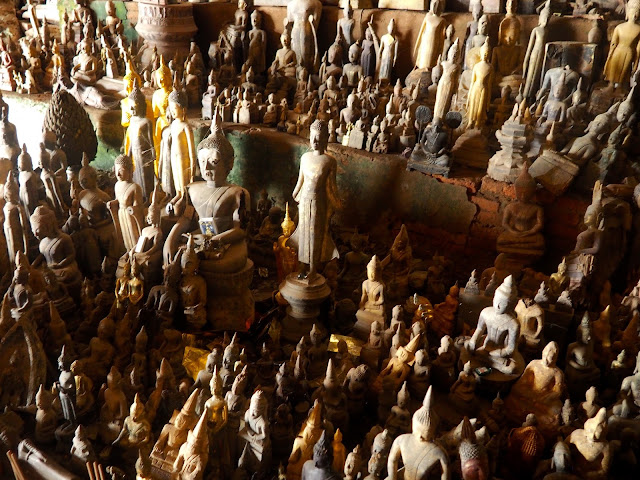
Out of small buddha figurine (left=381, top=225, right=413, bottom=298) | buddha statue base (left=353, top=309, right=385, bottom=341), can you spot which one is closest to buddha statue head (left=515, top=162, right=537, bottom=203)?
small buddha figurine (left=381, top=225, right=413, bottom=298)

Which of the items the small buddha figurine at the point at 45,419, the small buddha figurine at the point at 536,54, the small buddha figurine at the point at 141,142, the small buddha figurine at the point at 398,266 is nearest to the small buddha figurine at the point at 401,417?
the small buddha figurine at the point at 45,419

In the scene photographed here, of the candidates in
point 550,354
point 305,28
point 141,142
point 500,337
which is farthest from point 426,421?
point 305,28

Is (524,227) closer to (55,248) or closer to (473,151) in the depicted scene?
(473,151)

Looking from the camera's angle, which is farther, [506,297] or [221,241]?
[221,241]

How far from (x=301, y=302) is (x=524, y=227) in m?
2.30

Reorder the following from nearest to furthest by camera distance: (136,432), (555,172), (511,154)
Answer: (136,432)
(555,172)
(511,154)

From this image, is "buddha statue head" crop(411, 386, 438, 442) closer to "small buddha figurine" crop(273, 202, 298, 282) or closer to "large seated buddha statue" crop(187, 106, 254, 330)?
"large seated buddha statue" crop(187, 106, 254, 330)

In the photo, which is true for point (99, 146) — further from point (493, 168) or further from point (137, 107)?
point (493, 168)

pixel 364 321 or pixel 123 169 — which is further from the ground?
pixel 123 169

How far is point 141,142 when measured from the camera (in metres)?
6.52

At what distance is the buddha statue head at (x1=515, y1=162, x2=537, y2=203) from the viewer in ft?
19.2

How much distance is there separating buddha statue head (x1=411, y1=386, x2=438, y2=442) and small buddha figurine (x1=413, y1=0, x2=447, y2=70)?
705 centimetres

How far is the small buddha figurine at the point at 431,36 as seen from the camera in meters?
8.85

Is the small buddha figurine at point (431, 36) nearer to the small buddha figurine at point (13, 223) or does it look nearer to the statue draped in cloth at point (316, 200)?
the statue draped in cloth at point (316, 200)
